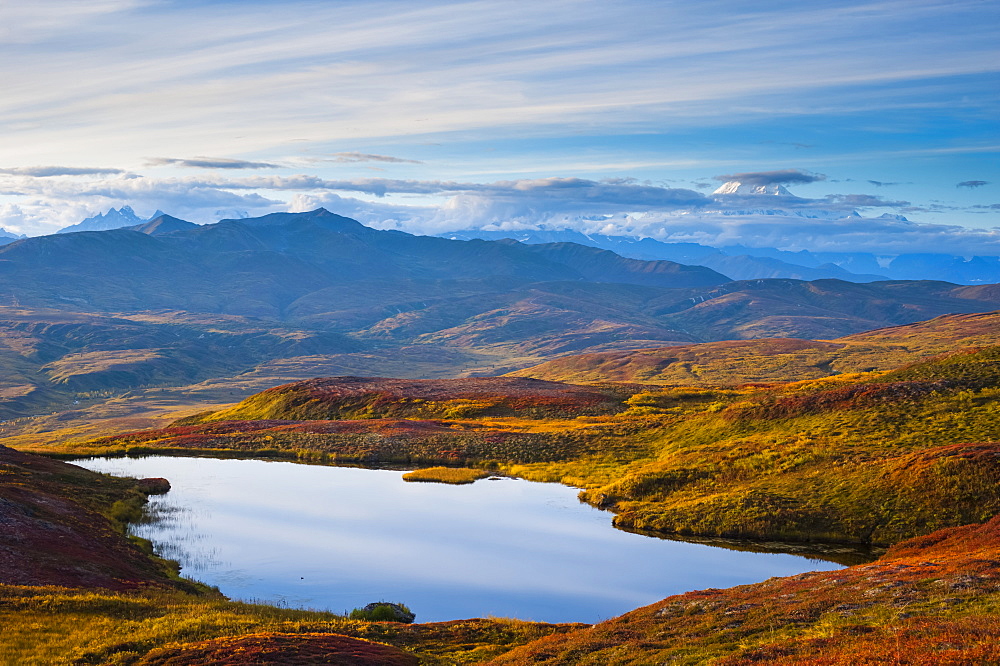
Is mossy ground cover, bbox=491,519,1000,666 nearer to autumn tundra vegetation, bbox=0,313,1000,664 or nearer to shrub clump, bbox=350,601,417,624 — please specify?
autumn tundra vegetation, bbox=0,313,1000,664

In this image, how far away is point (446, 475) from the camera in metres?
71.6

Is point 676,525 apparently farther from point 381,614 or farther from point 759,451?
point 381,614

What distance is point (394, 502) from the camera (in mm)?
61562

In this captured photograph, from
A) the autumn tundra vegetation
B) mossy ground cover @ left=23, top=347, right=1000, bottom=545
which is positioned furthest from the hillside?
mossy ground cover @ left=23, top=347, right=1000, bottom=545

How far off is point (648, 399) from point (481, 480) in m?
48.4

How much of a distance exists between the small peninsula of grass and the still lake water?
2.40 m

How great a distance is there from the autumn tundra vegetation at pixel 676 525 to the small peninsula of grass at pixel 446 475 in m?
0.44

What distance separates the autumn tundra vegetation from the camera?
25.2m

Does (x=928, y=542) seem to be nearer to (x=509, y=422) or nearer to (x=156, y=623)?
(x=156, y=623)

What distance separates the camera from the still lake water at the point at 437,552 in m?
39.2

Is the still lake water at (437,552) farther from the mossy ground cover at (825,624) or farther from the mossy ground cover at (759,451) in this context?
the mossy ground cover at (825,624)

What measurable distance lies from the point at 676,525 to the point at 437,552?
15.3m

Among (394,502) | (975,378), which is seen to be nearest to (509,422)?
(394,502)

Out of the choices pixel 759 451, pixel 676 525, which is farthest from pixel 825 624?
pixel 759 451
